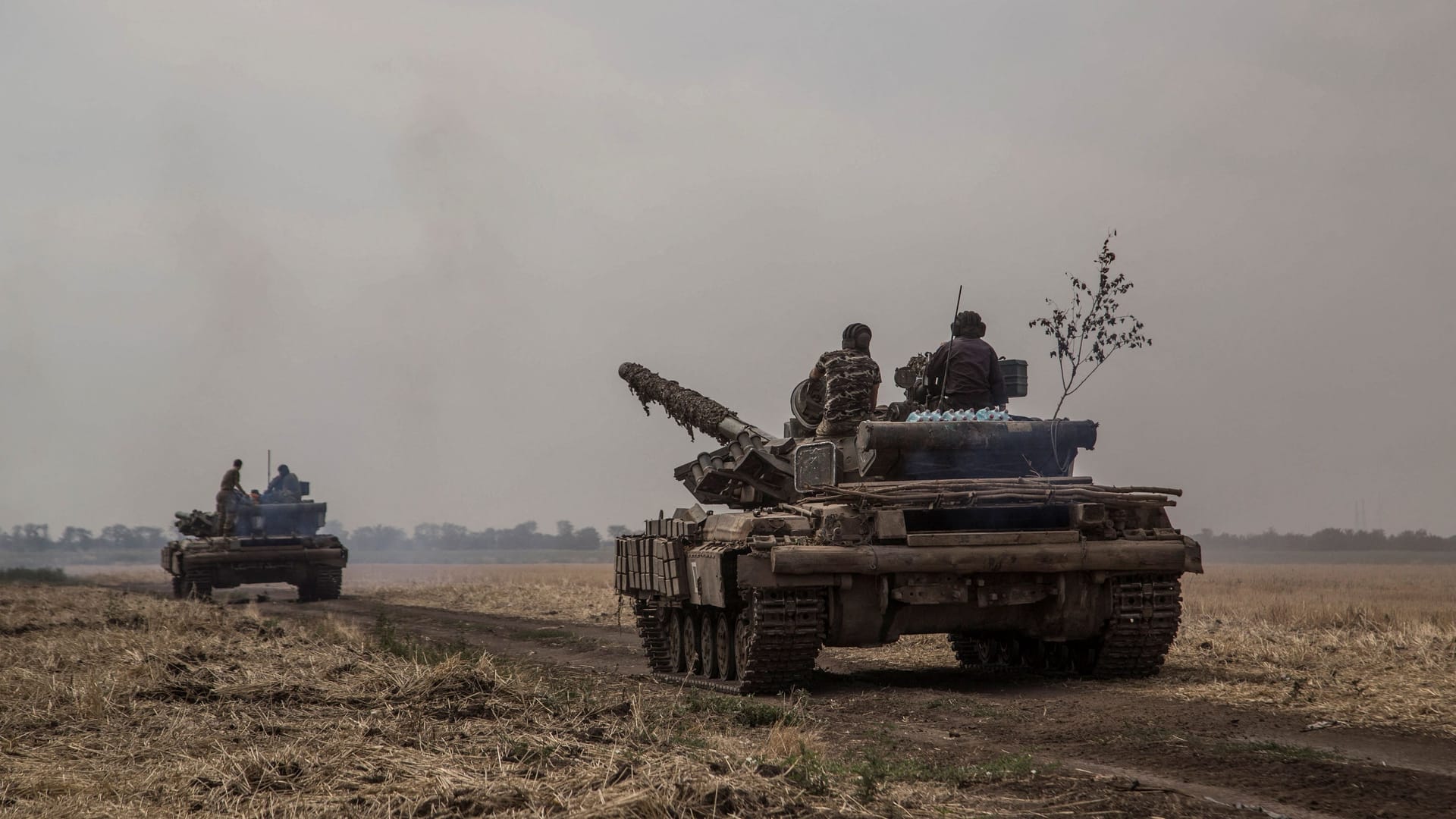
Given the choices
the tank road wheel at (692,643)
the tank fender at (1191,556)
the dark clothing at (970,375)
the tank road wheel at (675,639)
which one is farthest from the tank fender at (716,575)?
the tank fender at (1191,556)

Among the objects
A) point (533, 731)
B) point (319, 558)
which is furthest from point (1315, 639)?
point (319, 558)

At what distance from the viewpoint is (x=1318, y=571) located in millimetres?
51188

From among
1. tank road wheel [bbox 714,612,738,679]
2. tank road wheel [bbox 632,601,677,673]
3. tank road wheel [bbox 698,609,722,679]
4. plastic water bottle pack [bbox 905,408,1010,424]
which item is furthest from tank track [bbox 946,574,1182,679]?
tank road wheel [bbox 632,601,677,673]

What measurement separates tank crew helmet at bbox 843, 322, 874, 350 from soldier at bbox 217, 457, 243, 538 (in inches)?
841

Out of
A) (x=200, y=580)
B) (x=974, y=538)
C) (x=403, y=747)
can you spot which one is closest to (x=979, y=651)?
(x=974, y=538)

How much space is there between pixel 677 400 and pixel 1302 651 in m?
6.97

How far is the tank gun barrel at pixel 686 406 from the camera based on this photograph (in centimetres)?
1527

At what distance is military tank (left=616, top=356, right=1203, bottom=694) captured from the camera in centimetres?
1127

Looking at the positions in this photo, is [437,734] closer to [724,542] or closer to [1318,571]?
[724,542]

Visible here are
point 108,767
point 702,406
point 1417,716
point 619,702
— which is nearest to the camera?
point 108,767

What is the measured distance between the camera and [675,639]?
1496 cm

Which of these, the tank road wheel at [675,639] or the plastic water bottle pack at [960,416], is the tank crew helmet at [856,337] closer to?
the plastic water bottle pack at [960,416]

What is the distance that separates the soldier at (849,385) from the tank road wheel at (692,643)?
7.72 feet

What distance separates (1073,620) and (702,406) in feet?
17.9
